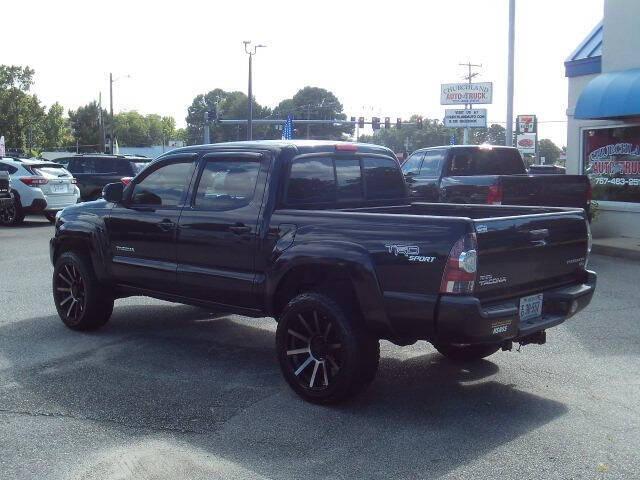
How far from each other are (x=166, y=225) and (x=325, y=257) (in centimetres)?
192

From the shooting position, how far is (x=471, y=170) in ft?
49.3

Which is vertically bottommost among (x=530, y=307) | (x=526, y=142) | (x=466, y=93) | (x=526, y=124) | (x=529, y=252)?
(x=530, y=307)

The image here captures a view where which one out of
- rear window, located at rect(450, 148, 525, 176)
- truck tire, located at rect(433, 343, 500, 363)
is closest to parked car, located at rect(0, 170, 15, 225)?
rear window, located at rect(450, 148, 525, 176)

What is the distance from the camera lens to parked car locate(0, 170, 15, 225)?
18644mm

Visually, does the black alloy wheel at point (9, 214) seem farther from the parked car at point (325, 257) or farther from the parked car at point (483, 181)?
the parked car at point (325, 257)

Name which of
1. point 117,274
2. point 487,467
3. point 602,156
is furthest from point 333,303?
point 602,156

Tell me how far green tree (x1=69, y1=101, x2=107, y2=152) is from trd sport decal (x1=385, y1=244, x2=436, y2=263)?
10449 centimetres

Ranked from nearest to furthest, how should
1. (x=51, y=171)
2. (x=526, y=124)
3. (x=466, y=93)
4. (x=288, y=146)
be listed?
1. (x=288, y=146)
2. (x=51, y=171)
3. (x=466, y=93)
4. (x=526, y=124)

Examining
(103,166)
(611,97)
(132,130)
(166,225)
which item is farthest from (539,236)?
(132,130)

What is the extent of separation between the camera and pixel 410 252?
499 centimetres

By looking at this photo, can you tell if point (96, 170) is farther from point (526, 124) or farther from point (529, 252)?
point (526, 124)

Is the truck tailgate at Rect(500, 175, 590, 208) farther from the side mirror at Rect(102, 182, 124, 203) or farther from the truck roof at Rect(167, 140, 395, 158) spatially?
the side mirror at Rect(102, 182, 124, 203)

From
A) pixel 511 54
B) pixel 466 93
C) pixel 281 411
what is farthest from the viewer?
pixel 466 93

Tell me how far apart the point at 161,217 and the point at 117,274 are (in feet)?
2.78
